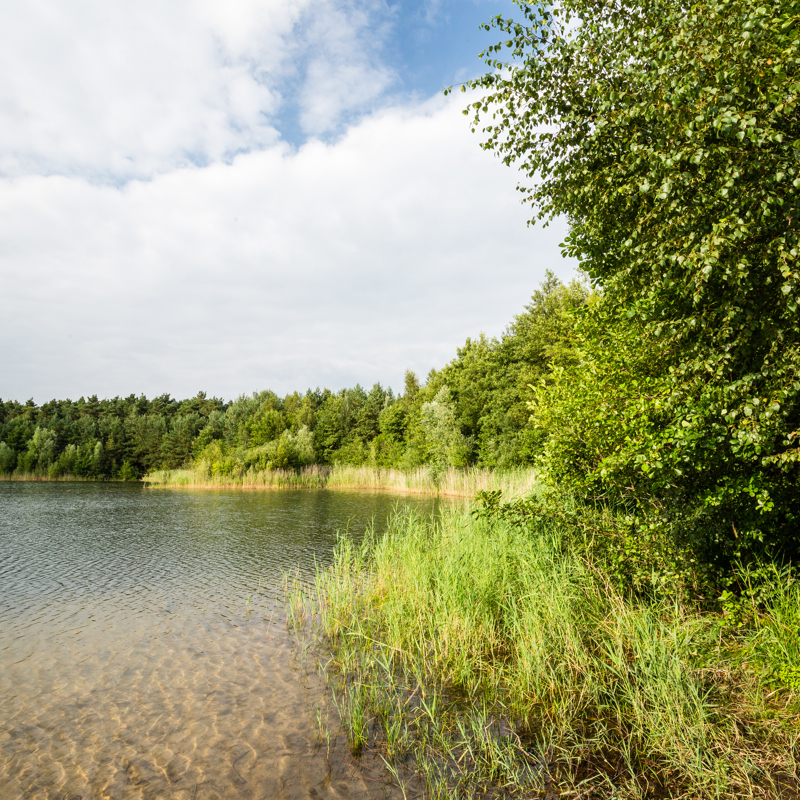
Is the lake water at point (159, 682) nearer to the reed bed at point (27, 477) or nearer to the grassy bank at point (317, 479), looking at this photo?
the grassy bank at point (317, 479)

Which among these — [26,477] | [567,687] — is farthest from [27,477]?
[567,687]

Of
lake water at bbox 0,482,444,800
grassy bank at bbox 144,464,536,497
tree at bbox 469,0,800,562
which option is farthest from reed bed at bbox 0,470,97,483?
tree at bbox 469,0,800,562

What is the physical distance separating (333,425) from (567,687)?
2016 inches

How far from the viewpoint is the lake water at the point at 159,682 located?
12.6ft

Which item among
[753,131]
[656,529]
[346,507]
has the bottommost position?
[346,507]

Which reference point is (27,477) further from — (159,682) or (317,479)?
(159,682)

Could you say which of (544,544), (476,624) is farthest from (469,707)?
(544,544)

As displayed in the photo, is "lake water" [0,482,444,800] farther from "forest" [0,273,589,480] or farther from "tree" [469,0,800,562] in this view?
"forest" [0,273,589,480]

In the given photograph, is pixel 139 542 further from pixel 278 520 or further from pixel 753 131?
pixel 753 131

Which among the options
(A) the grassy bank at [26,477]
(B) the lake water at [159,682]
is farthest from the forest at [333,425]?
(B) the lake water at [159,682]

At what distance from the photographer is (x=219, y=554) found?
13.1m

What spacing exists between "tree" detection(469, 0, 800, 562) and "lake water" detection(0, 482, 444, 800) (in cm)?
395

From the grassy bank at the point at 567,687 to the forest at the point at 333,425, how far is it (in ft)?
43.0

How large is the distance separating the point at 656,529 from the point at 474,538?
2997 mm
